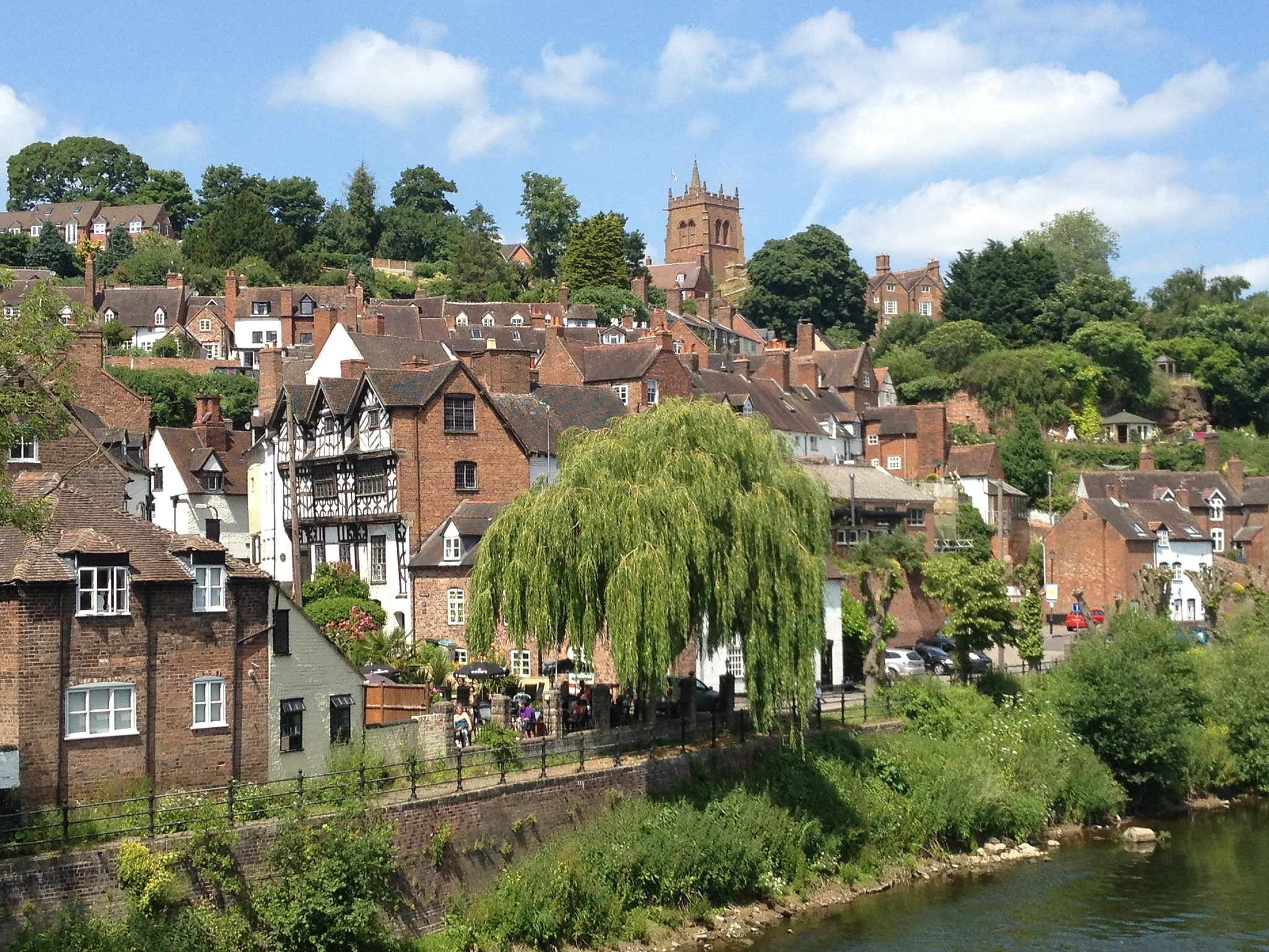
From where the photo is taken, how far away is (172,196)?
134 m

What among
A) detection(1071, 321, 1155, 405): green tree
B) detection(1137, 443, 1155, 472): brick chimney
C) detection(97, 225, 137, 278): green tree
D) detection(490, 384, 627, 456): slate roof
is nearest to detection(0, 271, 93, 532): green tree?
detection(490, 384, 627, 456): slate roof

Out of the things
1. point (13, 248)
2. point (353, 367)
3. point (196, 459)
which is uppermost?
point (13, 248)

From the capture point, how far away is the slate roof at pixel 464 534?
45.8m

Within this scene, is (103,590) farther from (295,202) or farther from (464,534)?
(295,202)

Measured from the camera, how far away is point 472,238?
11062cm

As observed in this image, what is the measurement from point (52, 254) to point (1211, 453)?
8280cm

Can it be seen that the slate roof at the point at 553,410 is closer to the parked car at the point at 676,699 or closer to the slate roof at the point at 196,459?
the parked car at the point at 676,699

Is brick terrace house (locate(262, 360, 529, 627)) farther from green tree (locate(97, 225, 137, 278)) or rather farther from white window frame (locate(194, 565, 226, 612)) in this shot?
green tree (locate(97, 225, 137, 278))

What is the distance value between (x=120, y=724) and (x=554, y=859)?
27.3 feet

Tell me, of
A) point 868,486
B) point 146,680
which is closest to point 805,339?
point 868,486

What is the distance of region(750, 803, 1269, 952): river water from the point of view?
96.1 ft

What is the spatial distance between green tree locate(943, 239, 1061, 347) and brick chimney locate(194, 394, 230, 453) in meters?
52.3

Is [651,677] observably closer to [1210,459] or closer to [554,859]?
[554,859]

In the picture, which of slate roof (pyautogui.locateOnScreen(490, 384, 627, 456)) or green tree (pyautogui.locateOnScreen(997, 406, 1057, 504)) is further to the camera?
green tree (pyautogui.locateOnScreen(997, 406, 1057, 504))
